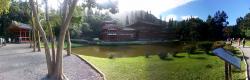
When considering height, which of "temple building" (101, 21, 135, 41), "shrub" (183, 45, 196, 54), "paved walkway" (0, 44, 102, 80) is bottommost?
"paved walkway" (0, 44, 102, 80)

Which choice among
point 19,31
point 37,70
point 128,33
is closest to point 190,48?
point 37,70

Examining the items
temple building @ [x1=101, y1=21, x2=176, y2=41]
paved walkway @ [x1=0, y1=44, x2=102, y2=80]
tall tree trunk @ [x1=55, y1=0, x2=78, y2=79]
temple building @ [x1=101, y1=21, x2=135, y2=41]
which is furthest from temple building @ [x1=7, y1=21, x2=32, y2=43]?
tall tree trunk @ [x1=55, y1=0, x2=78, y2=79]

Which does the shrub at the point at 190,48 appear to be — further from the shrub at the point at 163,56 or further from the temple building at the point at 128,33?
the temple building at the point at 128,33

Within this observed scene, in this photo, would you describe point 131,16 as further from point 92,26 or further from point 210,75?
point 210,75

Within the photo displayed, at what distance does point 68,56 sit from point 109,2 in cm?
874

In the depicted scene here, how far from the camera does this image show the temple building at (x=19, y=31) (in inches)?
1688

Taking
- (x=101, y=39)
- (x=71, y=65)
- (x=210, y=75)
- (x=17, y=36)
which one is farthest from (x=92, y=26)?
(x=210, y=75)

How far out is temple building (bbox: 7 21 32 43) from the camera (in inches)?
1688

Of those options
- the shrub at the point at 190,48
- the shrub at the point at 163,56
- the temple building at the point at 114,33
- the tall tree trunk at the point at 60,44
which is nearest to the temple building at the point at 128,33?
the temple building at the point at 114,33

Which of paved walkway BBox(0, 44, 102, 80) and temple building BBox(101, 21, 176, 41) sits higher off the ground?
temple building BBox(101, 21, 176, 41)

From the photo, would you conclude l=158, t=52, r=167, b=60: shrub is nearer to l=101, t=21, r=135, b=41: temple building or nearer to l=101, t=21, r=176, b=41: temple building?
l=101, t=21, r=176, b=41: temple building

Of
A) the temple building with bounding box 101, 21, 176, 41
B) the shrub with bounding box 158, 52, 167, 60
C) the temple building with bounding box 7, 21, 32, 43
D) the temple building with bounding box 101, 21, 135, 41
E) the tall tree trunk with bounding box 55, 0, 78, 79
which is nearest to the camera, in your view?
the tall tree trunk with bounding box 55, 0, 78, 79

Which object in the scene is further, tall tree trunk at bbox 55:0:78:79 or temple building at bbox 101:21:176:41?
temple building at bbox 101:21:176:41

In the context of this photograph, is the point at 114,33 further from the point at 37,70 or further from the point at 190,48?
the point at 37,70
